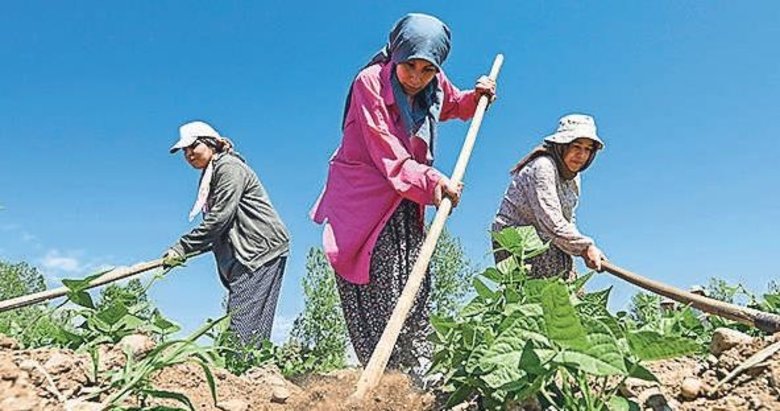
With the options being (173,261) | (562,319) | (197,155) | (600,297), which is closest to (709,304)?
(600,297)

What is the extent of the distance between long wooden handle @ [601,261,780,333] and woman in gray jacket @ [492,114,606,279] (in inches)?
10.9

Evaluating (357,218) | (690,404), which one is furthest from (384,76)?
(690,404)

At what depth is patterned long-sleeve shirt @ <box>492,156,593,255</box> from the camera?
3422mm

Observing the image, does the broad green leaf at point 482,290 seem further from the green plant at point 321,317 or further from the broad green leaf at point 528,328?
the green plant at point 321,317

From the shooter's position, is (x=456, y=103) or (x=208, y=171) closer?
(x=456, y=103)

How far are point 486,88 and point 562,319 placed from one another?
8.71ft

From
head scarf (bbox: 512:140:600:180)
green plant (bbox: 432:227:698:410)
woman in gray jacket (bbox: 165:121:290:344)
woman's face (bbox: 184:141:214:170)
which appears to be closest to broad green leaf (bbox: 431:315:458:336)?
green plant (bbox: 432:227:698:410)

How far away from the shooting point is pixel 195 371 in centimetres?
214

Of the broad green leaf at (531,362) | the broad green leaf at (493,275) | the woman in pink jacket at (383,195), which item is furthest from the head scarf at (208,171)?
the broad green leaf at (531,362)

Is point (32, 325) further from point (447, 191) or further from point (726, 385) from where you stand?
point (726, 385)

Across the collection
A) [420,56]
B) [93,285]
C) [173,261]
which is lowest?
[93,285]

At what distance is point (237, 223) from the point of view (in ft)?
14.9

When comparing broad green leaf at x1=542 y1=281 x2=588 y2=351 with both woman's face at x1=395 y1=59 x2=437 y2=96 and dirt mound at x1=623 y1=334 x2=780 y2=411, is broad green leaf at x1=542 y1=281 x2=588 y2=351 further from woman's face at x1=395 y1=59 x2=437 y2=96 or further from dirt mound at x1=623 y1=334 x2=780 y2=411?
woman's face at x1=395 y1=59 x2=437 y2=96

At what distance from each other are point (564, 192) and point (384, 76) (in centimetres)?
97
